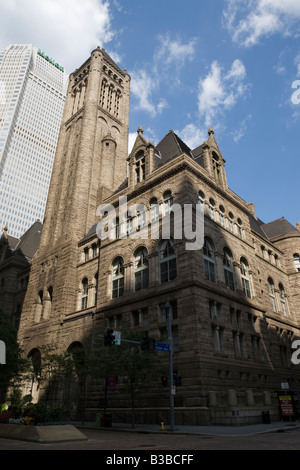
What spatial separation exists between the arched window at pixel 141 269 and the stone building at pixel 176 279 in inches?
4.2

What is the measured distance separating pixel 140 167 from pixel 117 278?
13.0 metres

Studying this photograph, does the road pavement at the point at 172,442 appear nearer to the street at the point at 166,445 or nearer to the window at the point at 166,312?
the street at the point at 166,445

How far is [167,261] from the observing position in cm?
2994

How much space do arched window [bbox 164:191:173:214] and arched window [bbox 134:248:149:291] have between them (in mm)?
4416

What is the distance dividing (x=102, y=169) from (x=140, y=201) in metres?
19.4

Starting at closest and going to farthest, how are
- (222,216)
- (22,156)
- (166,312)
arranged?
(166,312) < (222,216) < (22,156)

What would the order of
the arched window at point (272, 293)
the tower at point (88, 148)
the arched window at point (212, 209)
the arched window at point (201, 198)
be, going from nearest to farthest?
the arched window at point (201, 198)
the arched window at point (212, 209)
the arched window at point (272, 293)
the tower at point (88, 148)

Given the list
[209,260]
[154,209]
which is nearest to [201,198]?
[154,209]

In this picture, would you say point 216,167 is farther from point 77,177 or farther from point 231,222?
point 77,177

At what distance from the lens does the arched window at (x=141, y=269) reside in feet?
103

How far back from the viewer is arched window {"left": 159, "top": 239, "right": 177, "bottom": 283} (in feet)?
95.7

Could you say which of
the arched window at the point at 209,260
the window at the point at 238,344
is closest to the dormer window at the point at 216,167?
the arched window at the point at 209,260
